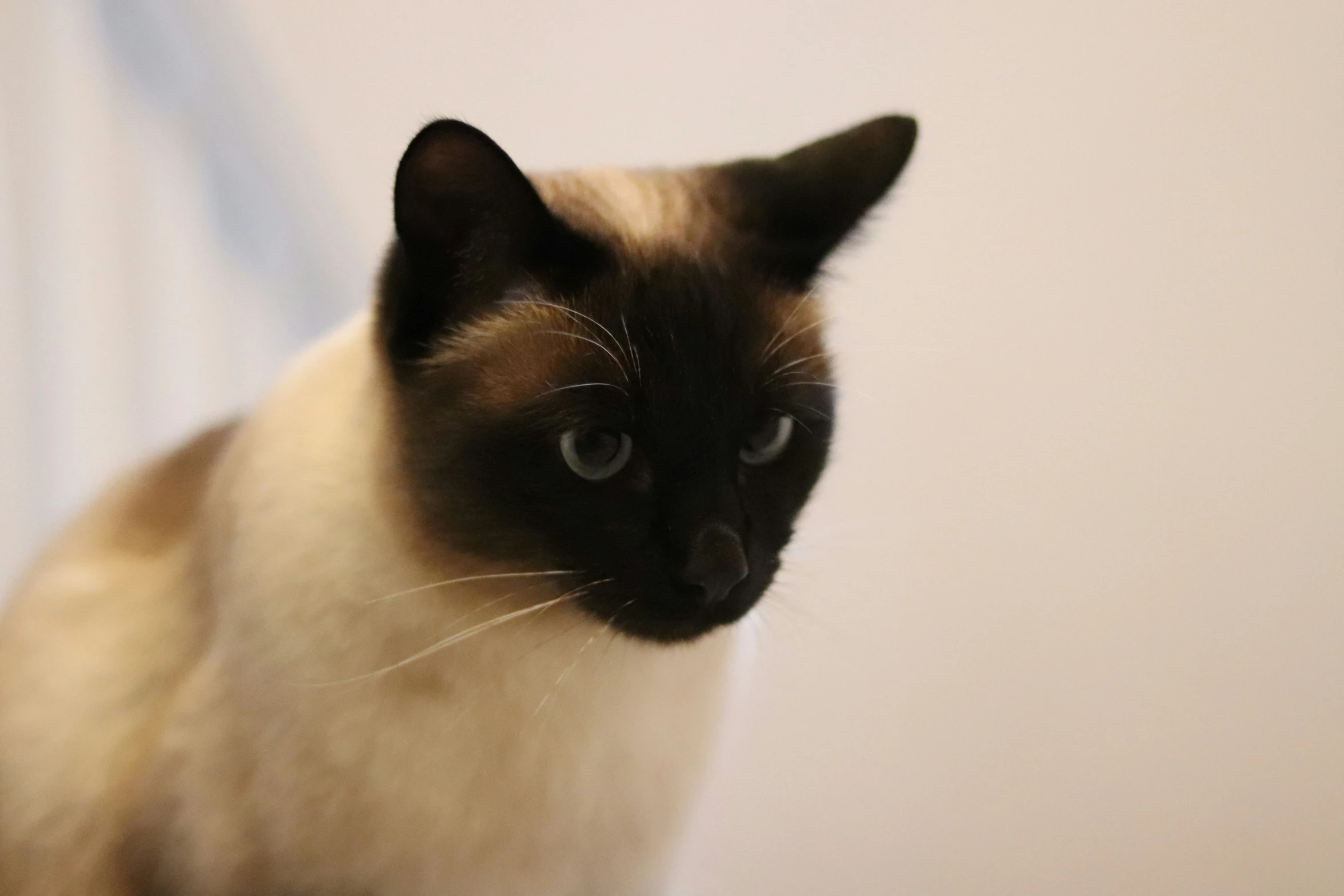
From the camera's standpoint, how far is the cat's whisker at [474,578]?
0.68 m

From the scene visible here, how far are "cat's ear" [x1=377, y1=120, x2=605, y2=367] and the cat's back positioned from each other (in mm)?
296

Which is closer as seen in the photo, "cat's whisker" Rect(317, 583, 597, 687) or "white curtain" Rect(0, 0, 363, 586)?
"cat's whisker" Rect(317, 583, 597, 687)

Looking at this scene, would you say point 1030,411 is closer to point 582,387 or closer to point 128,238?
point 582,387

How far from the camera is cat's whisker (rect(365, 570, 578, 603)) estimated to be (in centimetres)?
68

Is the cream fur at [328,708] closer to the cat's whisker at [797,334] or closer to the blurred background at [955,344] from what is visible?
the cat's whisker at [797,334]

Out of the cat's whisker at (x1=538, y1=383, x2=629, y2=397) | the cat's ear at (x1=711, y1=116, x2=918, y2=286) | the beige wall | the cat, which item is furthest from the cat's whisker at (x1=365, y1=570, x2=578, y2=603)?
the beige wall

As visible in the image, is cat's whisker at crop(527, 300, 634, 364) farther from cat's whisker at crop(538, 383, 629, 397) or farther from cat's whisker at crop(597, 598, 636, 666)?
cat's whisker at crop(597, 598, 636, 666)

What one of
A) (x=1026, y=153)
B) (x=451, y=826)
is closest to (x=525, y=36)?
(x=1026, y=153)

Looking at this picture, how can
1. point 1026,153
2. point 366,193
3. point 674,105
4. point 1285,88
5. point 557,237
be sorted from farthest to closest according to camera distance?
point 366,193
point 674,105
point 1026,153
point 1285,88
point 557,237

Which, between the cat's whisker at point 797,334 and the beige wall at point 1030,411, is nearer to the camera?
the cat's whisker at point 797,334

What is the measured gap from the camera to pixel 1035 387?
1.29m

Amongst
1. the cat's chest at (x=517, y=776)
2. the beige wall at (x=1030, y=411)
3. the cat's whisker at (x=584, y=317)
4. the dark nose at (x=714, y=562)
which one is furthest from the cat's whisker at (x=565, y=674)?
the beige wall at (x=1030, y=411)

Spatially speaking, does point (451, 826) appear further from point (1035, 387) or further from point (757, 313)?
point (1035, 387)

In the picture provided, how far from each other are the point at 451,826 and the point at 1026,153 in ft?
3.42
